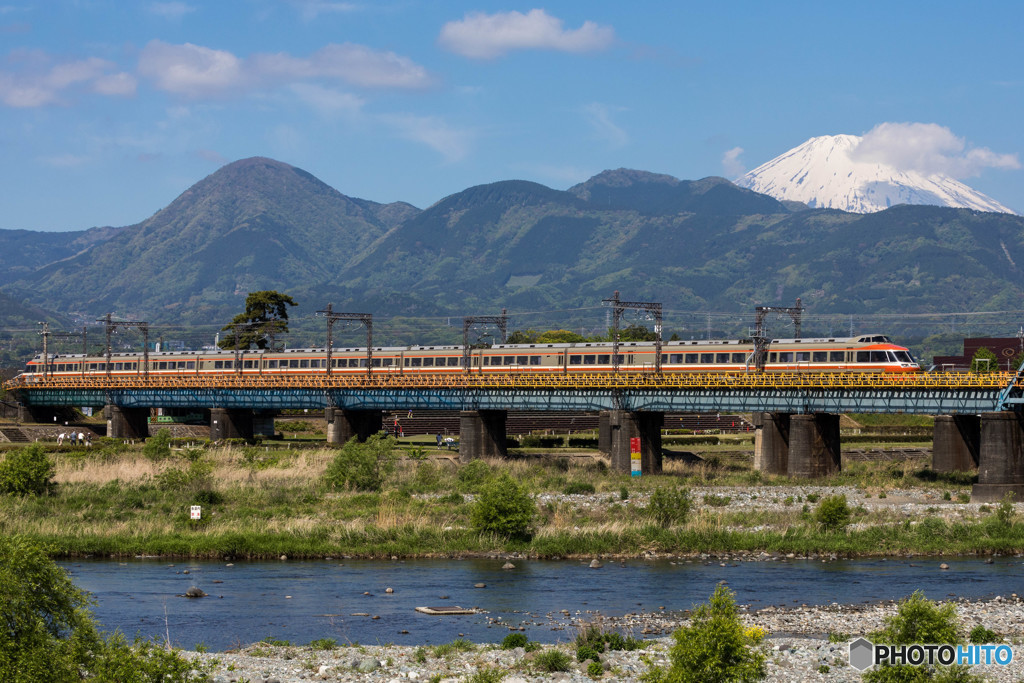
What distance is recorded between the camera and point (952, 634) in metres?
26.5

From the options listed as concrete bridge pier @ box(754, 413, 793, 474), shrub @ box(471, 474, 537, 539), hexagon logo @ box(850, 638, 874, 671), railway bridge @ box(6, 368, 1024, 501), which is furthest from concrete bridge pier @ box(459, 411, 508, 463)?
hexagon logo @ box(850, 638, 874, 671)

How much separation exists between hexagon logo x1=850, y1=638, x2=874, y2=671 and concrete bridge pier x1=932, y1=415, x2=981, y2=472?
4870 cm

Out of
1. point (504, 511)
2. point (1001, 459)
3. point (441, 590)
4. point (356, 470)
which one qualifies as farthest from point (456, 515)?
point (1001, 459)

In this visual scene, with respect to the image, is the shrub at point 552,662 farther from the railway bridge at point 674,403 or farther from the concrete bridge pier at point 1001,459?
the railway bridge at point 674,403

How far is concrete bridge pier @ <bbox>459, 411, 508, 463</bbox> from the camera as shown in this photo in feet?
295

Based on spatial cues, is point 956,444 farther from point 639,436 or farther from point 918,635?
point 918,635

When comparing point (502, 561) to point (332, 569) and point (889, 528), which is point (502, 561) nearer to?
point (332, 569)

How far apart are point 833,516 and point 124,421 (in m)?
78.9

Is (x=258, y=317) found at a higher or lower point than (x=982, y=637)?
higher

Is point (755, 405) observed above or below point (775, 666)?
above

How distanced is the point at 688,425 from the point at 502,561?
79.8m

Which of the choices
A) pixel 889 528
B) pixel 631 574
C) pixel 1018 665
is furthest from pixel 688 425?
pixel 1018 665

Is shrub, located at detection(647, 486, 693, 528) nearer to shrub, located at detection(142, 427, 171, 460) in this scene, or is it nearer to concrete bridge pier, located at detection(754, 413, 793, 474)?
concrete bridge pier, located at detection(754, 413, 793, 474)

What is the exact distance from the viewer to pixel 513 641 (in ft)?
111
